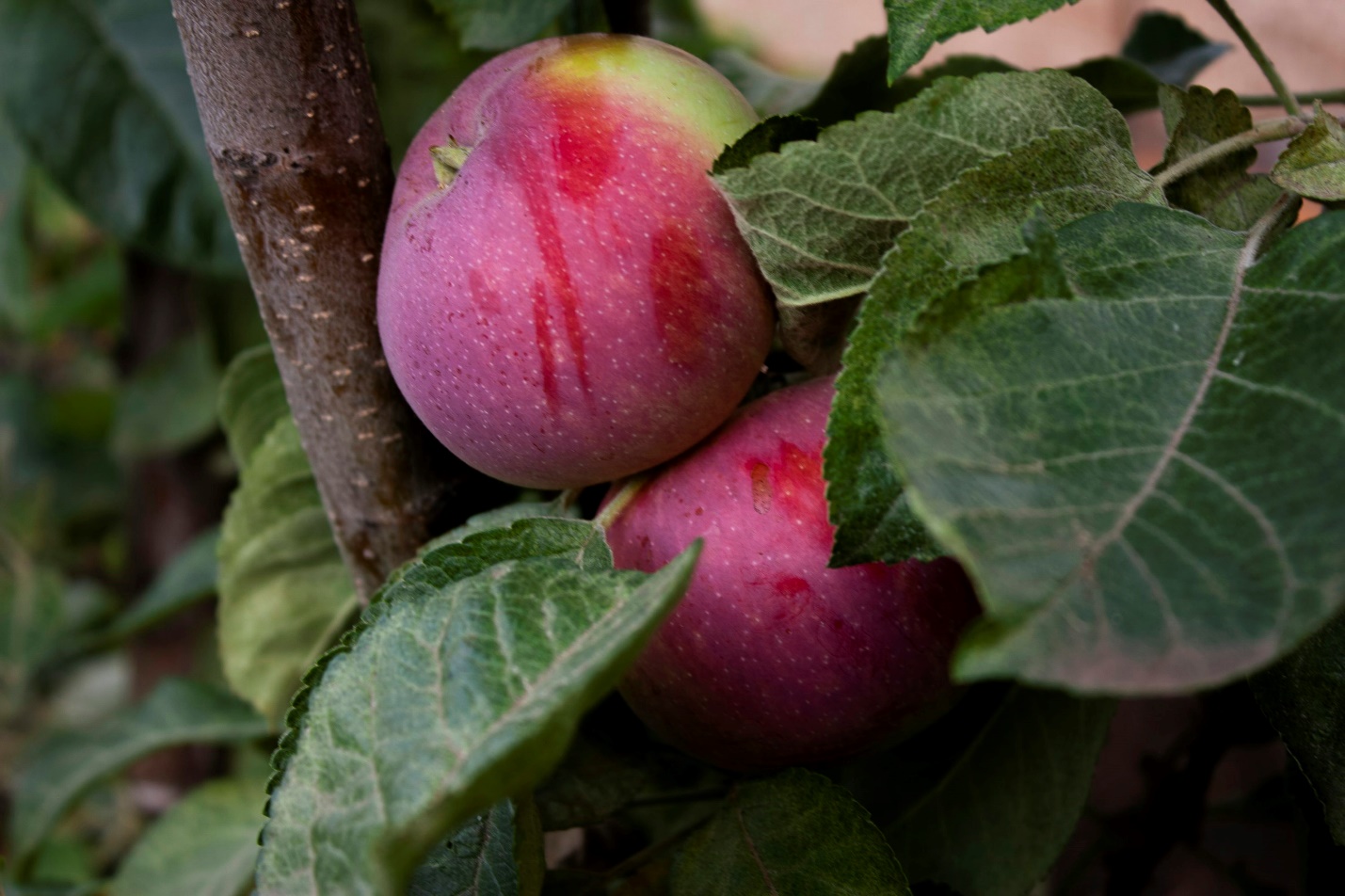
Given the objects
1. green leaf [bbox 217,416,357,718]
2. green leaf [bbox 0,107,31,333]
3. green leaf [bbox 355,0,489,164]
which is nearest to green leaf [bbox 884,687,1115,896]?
green leaf [bbox 217,416,357,718]

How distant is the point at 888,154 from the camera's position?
13.2 inches

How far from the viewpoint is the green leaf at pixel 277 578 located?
Answer: 1.72 ft

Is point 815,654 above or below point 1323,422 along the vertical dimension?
below

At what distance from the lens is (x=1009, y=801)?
17.6 inches

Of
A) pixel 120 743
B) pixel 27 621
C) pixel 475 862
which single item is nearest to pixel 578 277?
pixel 475 862

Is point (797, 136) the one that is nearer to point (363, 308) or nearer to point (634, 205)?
point (634, 205)

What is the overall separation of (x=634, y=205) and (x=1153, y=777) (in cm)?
46

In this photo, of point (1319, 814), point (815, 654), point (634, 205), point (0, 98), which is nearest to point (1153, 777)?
point (1319, 814)

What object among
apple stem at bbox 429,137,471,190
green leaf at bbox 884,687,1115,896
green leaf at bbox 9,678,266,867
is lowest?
green leaf at bbox 9,678,266,867

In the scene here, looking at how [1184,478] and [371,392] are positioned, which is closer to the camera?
[1184,478]

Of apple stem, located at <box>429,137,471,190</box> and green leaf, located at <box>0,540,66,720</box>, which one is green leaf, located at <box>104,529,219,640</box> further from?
apple stem, located at <box>429,137,471,190</box>

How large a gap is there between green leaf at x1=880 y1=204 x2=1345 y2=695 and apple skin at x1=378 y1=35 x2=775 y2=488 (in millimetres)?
105

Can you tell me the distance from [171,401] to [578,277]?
2.67 feet

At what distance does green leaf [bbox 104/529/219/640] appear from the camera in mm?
779
